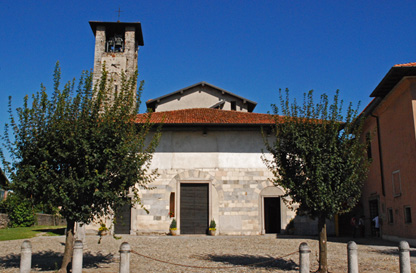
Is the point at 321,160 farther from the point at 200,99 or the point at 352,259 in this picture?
the point at 200,99

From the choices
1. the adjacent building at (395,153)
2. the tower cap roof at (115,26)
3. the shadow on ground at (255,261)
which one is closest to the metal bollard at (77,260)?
the shadow on ground at (255,261)

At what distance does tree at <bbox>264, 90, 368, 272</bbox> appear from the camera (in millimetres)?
9016

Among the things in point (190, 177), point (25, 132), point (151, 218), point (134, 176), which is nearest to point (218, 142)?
point (190, 177)

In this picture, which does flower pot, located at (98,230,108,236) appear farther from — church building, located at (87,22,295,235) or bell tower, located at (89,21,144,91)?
bell tower, located at (89,21,144,91)

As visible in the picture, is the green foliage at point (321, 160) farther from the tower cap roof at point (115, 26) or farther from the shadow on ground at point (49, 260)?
the tower cap roof at point (115, 26)

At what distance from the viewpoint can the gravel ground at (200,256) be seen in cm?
939

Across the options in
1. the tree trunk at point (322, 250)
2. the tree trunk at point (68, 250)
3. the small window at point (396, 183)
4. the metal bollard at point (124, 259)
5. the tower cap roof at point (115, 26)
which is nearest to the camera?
the metal bollard at point (124, 259)

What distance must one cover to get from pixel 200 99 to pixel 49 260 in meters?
19.2

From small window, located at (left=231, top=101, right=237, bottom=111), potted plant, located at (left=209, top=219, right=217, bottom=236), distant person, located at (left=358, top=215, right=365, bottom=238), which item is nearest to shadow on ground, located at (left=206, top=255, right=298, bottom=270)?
potted plant, located at (left=209, top=219, right=217, bottom=236)

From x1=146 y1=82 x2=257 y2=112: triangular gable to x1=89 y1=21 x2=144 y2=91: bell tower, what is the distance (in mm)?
3279

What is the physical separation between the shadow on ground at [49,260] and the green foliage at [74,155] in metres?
1.66

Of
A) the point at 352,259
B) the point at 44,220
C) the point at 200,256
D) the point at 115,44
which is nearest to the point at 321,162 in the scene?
the point at 352,259

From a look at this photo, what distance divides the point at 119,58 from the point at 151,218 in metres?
14.3

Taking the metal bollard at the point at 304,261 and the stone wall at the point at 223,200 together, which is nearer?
the metal bollard at the point at 304,261
